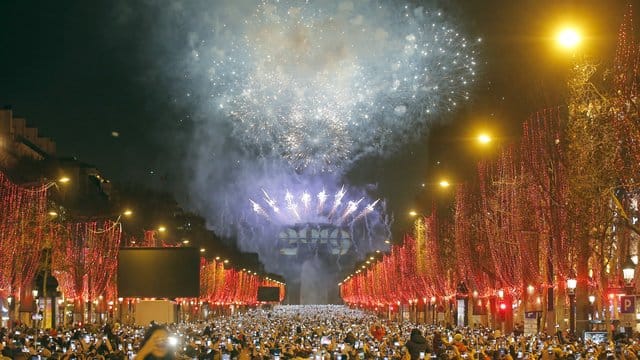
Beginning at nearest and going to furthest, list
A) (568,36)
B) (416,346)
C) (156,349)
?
(156,349) → (568,36) → (416,346)

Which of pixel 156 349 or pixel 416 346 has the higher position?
pixel 156 349

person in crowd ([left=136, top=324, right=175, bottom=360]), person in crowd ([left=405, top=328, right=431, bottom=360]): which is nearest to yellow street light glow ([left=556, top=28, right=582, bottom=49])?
person in crowd ([left=405, top=328, right=431, bottom=360])

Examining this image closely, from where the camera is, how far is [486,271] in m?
65.6

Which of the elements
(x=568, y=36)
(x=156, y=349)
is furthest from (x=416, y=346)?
(x=156, y=349)

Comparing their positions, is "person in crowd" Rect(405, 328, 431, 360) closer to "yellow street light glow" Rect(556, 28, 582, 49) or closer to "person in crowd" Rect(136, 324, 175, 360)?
"yellow street light glow" Rect(556, 28, 582, 49)

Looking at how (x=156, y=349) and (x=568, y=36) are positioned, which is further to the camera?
(x=568, y=36)

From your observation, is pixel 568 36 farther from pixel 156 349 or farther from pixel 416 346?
pixel 156 349

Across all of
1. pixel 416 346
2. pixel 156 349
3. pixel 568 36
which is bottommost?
pixel 416 346

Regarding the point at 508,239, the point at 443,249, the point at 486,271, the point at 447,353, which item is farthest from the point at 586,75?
the point at 443,249

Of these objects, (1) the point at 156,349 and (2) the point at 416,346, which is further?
(2) the point at 416,346

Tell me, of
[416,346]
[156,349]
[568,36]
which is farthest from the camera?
[416,346]

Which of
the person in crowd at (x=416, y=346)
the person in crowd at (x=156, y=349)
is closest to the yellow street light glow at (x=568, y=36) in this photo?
the person in crowd at (x=416, y=346)

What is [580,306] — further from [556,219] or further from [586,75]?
[586,75]

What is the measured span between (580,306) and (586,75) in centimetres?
1834
